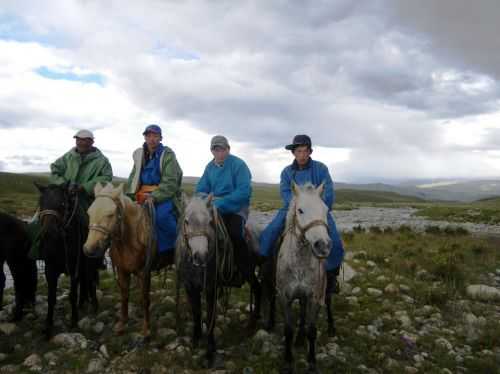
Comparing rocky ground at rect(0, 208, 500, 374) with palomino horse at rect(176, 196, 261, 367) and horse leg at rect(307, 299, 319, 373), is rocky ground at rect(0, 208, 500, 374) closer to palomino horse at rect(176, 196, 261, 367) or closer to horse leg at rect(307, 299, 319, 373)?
horse leg at rect(307, 299, 319, 373)

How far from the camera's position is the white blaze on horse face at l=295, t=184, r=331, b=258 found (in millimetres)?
4258

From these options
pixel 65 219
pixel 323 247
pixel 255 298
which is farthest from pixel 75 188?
pixel 323 247

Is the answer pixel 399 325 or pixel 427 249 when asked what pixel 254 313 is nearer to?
pixel 399 325

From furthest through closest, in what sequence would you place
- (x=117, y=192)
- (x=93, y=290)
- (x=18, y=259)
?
(x=93, y=290), (x=18, y=259), (x=117, y=192)

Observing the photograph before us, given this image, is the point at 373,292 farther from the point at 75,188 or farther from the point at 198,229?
the point at 75,188

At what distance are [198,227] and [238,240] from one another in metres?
1.61

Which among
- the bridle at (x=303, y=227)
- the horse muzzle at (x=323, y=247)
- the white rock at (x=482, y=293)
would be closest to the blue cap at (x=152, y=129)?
the bridle at (x=303, y=227)

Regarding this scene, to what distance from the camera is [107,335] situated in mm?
6223

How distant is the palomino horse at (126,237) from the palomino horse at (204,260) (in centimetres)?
69

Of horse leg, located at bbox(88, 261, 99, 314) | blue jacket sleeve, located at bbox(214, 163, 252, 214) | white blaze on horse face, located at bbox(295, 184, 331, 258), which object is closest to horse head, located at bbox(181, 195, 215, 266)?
blue jacket sleeve, located at bbox(214, 163, 252, 214)

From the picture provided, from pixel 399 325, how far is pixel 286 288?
9.57 feet

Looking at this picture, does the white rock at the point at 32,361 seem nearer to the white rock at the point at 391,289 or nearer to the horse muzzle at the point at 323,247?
the horse muzzle at the point at 323,247

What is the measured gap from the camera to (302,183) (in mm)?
5992

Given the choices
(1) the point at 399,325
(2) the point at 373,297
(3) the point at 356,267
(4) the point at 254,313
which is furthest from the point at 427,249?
(4) the point at 254,313
